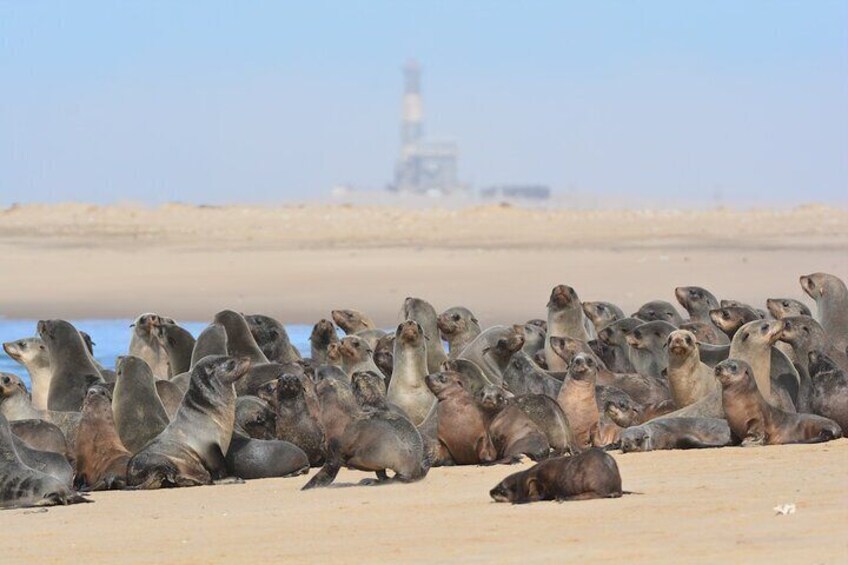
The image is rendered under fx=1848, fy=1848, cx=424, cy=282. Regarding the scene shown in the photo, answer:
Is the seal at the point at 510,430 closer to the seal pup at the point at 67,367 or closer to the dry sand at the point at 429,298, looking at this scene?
the dry sand at the point at 429,298

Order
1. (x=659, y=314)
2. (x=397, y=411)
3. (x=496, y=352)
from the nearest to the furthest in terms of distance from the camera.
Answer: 1. (x=397, y=411)
2. (x=496, y=352)
3. (x=659, y=314)

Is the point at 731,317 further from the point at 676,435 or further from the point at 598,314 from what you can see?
the point at 676,435

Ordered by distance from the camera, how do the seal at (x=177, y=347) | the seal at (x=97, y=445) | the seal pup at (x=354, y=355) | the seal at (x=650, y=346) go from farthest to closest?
the seal at (x=177, y=347) → the seal at (x=650, y=346) → the seal pup at (x=354, y=355) → the seal at (x=97, y=445)

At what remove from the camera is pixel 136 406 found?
9633 millimetres

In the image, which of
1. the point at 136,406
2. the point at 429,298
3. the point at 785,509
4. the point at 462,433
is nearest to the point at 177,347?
the point at 136,406

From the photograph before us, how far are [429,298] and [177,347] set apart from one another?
10343mm

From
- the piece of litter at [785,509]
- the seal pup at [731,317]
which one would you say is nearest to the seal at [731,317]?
the seal pup at [731,317]

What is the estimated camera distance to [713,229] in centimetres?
3688

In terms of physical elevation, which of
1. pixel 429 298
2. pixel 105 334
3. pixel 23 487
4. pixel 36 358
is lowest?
pixel 105 334

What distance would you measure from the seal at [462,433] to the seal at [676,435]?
0.72 meters

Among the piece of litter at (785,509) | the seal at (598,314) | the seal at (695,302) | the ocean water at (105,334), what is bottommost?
the ocean water at (105,334)

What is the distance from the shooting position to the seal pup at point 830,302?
41.4 ft

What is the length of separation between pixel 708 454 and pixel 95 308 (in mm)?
13937

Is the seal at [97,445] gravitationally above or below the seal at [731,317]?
below
